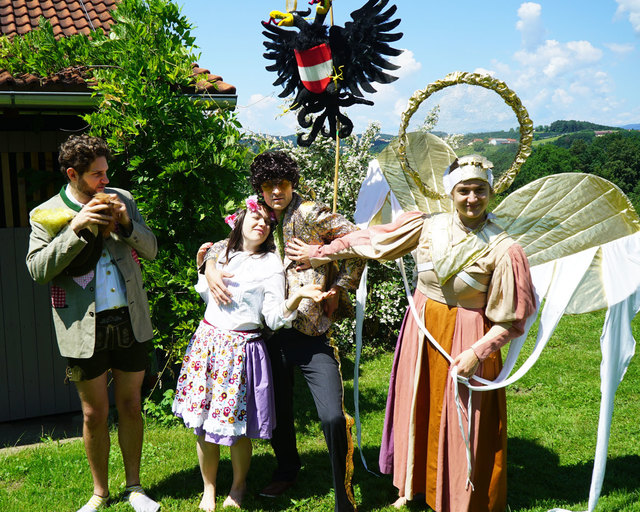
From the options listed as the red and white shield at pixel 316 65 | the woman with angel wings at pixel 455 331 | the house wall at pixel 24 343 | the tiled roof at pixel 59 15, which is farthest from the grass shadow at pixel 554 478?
the tiled roof at pixel 59 15

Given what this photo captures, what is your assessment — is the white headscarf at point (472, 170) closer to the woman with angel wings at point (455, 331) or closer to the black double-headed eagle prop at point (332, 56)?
the woman with angel wings at point (455, 331)

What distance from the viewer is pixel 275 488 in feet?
12.0

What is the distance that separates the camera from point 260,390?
322 centimetres

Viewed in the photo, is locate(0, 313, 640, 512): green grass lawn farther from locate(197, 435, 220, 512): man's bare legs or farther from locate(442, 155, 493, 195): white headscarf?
locate(442, 155, 493, 195): white headscarf

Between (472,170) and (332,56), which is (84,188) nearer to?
(332,56)

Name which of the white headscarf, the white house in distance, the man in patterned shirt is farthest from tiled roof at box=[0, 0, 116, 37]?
the white headscarf

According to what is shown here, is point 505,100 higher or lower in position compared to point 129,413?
higher

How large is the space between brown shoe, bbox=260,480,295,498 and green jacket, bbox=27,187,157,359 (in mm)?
1210

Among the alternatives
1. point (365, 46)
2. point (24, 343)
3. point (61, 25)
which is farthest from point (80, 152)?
point (61, 25)

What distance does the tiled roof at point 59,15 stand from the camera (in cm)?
581

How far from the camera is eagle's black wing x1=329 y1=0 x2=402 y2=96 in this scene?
3305 millimetres

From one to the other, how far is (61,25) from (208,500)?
4944 millimetres

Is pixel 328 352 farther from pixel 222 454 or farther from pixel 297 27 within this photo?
pixel 297 27

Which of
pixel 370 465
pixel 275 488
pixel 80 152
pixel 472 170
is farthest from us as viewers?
pixel 370 465
